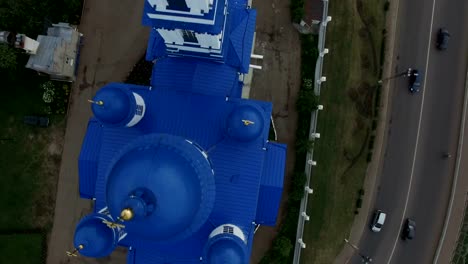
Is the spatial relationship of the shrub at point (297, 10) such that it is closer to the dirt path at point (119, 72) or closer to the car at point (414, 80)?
the dirt path at point (119, 72)

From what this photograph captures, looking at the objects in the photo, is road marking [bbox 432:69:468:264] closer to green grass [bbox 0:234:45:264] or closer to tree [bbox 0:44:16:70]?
green grass [bbox 0:234:45:264]

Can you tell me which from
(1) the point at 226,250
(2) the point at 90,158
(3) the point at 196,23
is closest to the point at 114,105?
(2) the point at 90,158

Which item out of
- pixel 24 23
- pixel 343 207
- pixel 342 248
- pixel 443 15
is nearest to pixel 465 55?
pixel 443 15

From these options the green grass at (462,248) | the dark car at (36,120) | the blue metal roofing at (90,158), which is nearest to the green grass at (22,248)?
the blue metal roofing at (90,158)

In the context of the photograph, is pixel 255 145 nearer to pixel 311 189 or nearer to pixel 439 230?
pixel 311 189

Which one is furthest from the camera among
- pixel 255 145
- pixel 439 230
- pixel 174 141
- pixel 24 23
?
pixel 439 230
